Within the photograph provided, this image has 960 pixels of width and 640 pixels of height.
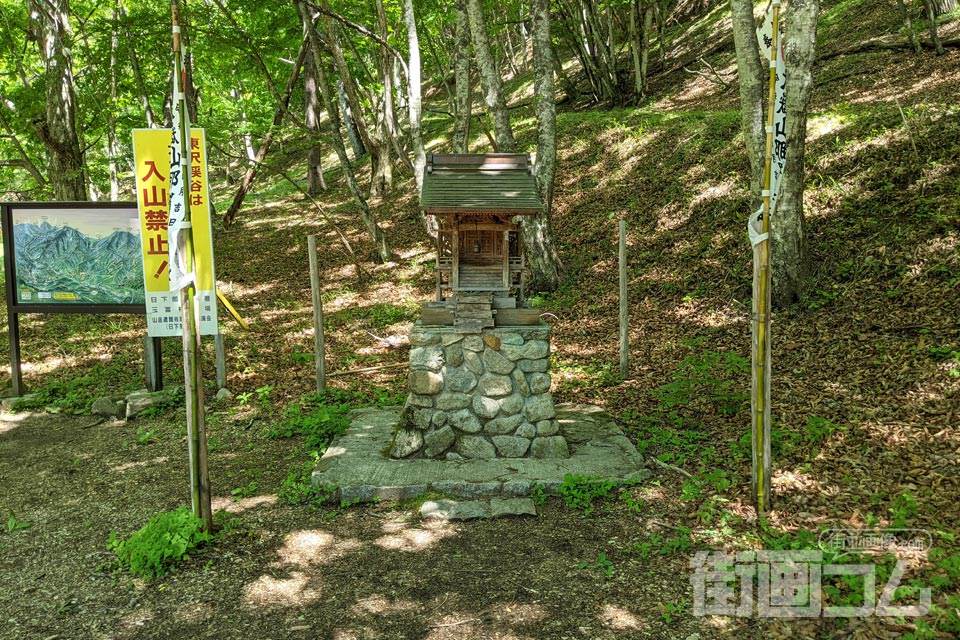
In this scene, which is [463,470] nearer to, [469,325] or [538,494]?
[538,494]

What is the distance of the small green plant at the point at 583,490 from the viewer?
16.3 feet

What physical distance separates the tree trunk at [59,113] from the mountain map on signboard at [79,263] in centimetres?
250

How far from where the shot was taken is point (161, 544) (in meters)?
4.23

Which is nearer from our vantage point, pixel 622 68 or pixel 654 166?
pixel 654 166

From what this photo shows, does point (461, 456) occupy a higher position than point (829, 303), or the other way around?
point (829, 303)

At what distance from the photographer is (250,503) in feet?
17.1

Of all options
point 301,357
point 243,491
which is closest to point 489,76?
point 301,357

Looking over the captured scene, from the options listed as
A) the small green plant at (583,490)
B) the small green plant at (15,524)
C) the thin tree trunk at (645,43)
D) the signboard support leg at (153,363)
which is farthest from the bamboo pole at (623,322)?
the thin tree trunk at (645,43)

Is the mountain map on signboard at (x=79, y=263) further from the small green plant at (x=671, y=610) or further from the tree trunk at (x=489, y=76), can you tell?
the small green plant at (x=671, y=610)

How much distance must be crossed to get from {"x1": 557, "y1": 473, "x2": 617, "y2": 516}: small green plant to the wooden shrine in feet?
5.00

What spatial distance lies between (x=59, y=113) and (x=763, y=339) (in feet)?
36.5

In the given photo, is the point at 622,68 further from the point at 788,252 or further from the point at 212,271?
the point at 212,271

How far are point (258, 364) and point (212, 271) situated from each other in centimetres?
336

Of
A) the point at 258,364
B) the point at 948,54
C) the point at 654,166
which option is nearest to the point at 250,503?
the point at 258,364
